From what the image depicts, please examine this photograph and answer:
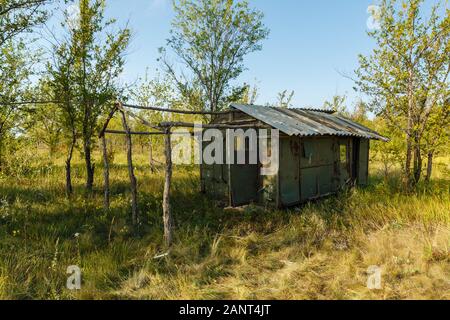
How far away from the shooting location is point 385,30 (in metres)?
8.35

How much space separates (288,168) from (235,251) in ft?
12.5

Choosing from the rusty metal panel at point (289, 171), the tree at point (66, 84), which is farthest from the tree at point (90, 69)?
the rusty metal panel at point (289, 171)

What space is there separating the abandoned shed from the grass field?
91 centimetres

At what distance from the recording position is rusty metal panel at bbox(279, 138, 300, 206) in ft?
27.7

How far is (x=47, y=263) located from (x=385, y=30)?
10.4 m

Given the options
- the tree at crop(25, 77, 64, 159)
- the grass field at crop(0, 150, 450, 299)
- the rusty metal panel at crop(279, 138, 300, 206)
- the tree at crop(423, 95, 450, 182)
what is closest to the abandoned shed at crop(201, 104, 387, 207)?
the rusty metal panel at crop(279, 138, 300, 206)

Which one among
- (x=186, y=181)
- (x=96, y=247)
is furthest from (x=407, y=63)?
(x=96, y=247)

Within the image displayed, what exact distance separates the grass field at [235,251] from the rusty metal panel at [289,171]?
2.20ft

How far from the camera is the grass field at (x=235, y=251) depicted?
4.31 m

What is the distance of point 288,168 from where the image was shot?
28.3 feet

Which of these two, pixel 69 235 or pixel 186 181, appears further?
pixel 186 181
